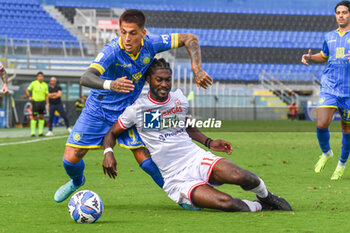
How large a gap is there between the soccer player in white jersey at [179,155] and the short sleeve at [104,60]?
43 centimetres

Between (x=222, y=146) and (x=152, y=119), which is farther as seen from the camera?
(x=152, y=119)

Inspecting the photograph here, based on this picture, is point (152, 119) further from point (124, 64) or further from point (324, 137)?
point (324, 137)

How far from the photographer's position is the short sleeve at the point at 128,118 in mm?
6484

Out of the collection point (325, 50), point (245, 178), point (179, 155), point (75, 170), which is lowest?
point (75, 170)

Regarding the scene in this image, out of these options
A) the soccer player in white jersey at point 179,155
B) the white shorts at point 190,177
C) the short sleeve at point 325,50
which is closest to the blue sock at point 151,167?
the soccer player in white jersey at point 179,155

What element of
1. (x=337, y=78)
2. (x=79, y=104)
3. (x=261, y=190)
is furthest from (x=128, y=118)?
(x=79, y=104)

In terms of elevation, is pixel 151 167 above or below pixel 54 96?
above

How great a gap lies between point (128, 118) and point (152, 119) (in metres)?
0.25

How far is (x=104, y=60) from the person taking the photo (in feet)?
20.9

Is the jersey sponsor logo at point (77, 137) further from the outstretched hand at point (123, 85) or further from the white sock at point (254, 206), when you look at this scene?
the white sock at point (254, 206)

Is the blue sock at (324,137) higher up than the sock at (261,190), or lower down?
lower down

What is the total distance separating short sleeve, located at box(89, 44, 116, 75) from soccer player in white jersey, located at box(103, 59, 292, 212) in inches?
17.0

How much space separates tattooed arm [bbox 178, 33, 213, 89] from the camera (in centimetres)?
596

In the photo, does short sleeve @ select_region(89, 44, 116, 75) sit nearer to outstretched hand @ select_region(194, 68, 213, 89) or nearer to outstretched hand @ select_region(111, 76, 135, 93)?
outstretched hand @ select_region(111, 76, 135, 93)
